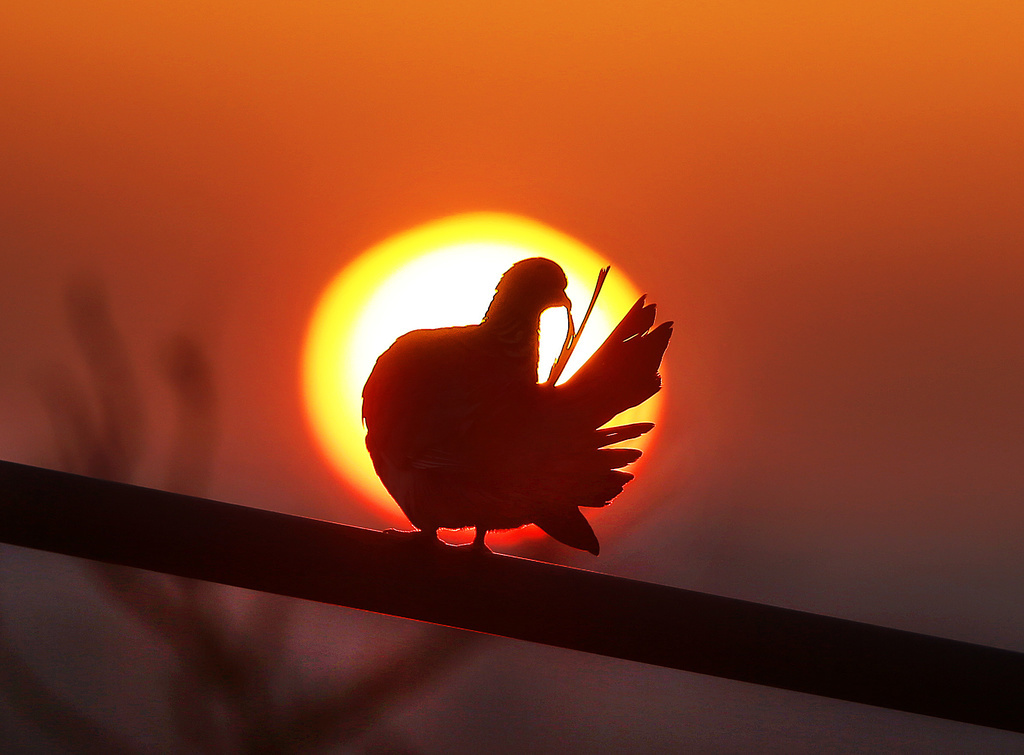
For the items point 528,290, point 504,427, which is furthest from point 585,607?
point 528,290

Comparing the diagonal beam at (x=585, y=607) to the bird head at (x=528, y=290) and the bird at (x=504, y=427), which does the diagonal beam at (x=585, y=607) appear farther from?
the bird head at (x=528, y=290)

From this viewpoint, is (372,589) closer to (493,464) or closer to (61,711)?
(493,464)

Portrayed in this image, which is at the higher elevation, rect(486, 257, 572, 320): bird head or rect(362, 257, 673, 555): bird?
rect(486, 257, 572, 320): bird head

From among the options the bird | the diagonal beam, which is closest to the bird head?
the bird

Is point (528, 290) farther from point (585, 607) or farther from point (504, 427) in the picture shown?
point (585, 607)

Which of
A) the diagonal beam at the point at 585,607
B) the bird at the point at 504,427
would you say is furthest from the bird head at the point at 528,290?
the diagonal beam at the point at 585,607

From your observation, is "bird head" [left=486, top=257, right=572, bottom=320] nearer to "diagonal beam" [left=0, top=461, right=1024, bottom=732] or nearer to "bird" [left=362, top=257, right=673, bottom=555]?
"bird" [left=362, top=257, right=673, bottom=555]

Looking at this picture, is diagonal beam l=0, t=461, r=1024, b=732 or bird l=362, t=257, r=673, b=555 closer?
diagonal beam l=0, t=461, r=1024, b=732
